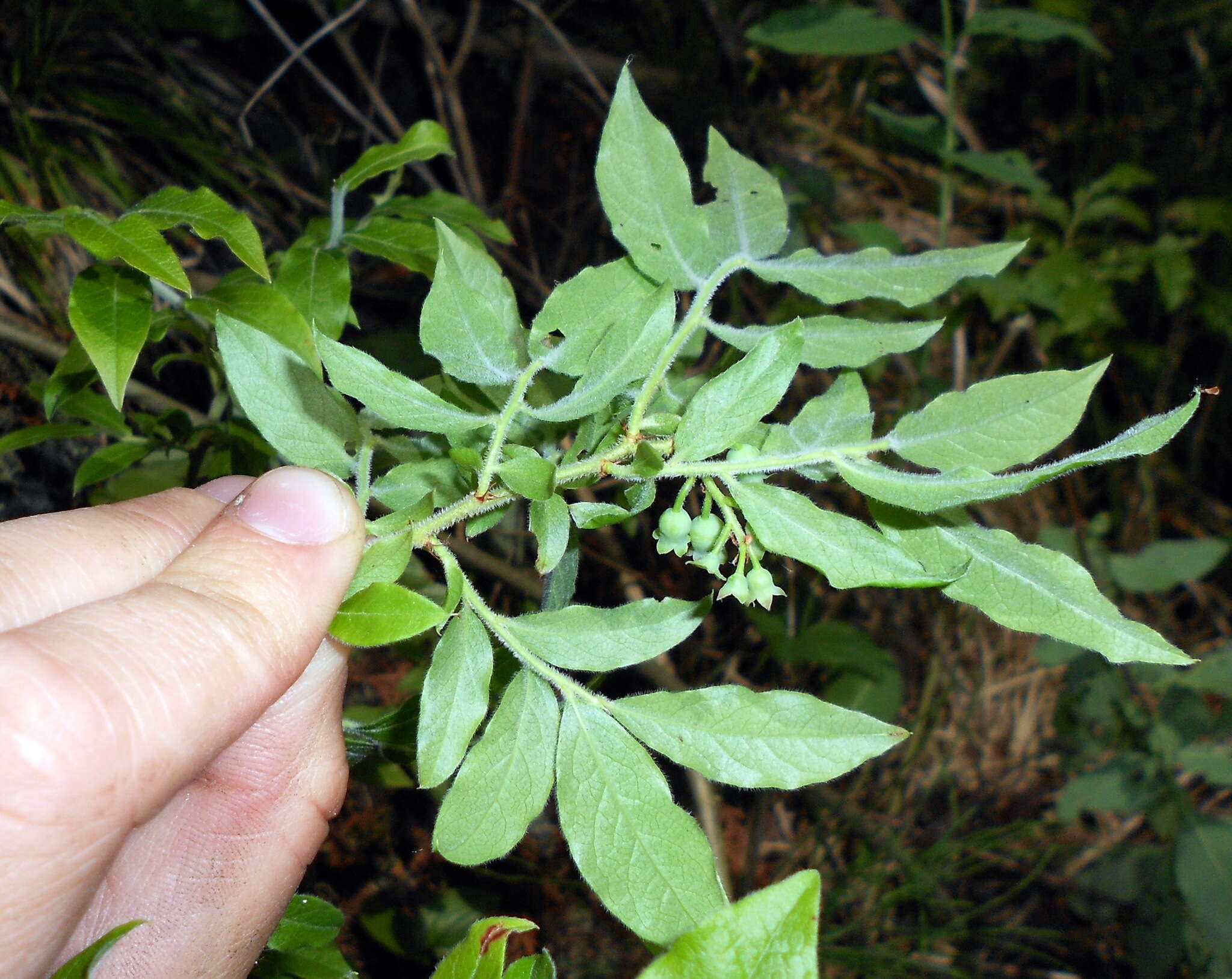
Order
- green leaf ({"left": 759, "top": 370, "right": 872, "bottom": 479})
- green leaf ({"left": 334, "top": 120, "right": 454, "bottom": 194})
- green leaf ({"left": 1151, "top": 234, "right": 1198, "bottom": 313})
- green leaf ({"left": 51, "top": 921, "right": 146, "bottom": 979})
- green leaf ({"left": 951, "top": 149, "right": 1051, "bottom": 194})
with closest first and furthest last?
green leaf ({"left": 51, "top": 921, "right": 146, "bottom": 979}), green leaf ({"left": 759, "top": 370, "right": 872, "bottom": 479}), green leaf ({"left": 334, "top": 120, "right": 454, "bottom": 194}), green leaf ({"left": 951, "top": 149, "right": 1051, "bottom": 194}), green leaf ({"left": 1151, "top": 234, "right": 1198, "bottom": 313})

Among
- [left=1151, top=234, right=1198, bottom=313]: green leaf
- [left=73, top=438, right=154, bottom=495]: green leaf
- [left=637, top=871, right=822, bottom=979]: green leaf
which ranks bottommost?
[left=1151, top=234, right=1198, bottom=313]: green leaf

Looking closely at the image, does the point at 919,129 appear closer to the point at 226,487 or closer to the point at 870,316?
the point at 870,316

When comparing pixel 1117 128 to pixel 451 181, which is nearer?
pixel 451 181

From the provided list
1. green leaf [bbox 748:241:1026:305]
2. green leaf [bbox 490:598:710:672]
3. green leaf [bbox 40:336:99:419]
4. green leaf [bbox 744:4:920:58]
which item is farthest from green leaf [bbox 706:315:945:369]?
green leaf [bbox 744:4:920:58]

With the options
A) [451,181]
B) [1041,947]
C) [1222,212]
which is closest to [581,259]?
[451,181]

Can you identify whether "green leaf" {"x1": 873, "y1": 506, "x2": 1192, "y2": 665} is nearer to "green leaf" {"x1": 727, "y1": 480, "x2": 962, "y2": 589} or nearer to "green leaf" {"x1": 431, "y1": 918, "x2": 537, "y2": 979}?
"green leaf" {"x1": 727, "y1": 480, "x2": 962, "y2": 589}

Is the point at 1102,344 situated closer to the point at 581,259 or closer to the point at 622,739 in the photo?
the point at 581,259

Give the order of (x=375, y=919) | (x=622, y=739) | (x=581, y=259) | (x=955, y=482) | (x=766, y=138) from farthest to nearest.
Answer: (x=766, y=138) → (x=581, y=259) → (x=375, y=919) → (x=622, y=739) → (x=955, y=482)
